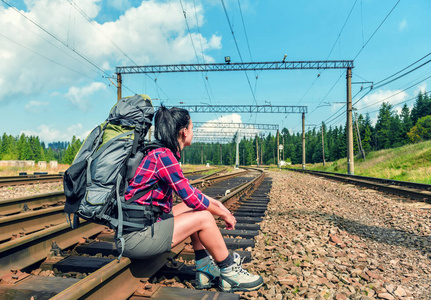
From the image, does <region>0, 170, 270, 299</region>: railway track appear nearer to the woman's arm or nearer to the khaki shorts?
the khaki shorts

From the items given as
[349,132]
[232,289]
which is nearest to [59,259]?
[232,289]

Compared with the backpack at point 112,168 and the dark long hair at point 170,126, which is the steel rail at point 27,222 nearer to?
the backpack at point 112,168

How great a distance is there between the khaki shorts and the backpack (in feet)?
0.18

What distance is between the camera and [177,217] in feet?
8.10

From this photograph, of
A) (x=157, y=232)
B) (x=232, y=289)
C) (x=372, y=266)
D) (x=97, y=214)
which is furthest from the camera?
(x=372, y=266)

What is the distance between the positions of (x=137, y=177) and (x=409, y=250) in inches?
158

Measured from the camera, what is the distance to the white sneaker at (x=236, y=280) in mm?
2475

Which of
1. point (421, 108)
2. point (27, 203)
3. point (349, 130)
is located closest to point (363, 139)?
point (421, 108)

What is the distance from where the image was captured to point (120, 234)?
2.12m

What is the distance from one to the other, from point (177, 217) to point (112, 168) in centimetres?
75

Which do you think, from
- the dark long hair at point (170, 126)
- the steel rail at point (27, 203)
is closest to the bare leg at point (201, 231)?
the dark long hair at point (170, 126)

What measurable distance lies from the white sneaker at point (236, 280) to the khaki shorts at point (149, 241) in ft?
1.87

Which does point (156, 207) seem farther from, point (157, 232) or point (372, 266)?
point (372, 266)

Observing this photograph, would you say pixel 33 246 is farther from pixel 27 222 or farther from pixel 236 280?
pixel 236 280
